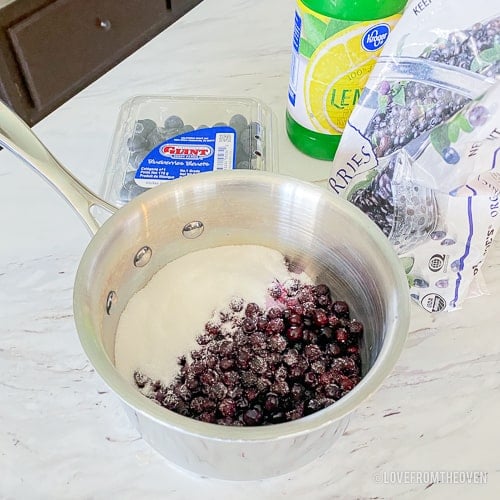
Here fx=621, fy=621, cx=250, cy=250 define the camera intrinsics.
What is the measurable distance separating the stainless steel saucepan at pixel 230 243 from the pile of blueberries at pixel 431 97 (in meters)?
0.13

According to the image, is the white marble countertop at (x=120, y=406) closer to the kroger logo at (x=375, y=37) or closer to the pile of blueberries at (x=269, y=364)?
the pile of blueberries at (x=269, y=364)

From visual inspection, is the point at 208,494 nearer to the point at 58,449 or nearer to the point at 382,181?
the point at 58,449

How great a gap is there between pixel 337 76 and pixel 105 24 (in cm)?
108

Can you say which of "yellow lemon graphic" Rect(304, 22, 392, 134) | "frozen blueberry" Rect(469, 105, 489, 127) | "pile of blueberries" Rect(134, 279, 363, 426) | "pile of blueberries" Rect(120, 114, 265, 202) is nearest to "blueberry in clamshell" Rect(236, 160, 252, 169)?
"pile of blueberries" Rect(120, 114, 265, 202)

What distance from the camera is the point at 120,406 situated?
64 cm

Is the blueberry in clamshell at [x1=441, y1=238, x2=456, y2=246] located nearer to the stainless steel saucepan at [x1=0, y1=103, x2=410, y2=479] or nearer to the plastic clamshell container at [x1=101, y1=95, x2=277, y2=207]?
the stainless steel saucepan at [x1=0, y1=103, x2=410, y2=479]

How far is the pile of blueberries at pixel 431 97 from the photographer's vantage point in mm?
612

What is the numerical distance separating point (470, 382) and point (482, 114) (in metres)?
0.29

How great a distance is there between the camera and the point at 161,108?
37.3 inches

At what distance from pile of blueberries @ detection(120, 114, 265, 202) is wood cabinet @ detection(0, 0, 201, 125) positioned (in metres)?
0.72

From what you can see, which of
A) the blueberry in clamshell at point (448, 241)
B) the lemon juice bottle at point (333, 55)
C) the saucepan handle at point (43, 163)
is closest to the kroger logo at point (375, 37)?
the lemon juice bottle at point (333, 55)

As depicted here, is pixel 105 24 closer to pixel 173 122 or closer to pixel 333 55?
pixel 173 122

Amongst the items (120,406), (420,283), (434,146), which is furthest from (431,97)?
(120,406)

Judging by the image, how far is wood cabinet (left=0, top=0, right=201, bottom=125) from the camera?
146 cm
